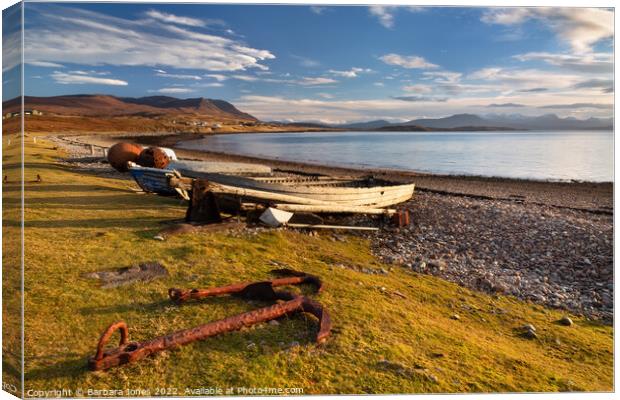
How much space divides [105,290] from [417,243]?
839cm

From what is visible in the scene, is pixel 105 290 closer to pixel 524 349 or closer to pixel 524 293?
pixel 524 349

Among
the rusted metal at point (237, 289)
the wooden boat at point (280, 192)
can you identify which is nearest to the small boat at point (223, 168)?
the wooden boat at point (280, 192)

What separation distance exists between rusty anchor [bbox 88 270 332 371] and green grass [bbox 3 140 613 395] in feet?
0.38

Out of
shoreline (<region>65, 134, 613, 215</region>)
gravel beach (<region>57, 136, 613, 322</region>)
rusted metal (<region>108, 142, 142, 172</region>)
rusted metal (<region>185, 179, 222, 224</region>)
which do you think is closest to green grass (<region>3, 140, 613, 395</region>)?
gravel beach (<region>57, 136, 613, 322</region>)

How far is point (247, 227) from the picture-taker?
10.6 meters

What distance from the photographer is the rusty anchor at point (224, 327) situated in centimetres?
411

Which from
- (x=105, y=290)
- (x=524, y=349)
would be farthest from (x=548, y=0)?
(x=105, y=290)

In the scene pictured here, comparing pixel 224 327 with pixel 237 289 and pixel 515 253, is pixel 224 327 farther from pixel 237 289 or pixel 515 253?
pixel 515 253

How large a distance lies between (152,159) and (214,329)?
1753 centimetres

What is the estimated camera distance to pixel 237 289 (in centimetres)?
597

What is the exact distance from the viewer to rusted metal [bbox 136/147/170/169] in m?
20.6

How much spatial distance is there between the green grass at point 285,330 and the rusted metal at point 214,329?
4.4 inches

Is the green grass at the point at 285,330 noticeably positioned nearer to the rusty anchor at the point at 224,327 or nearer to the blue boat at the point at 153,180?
the rusty anchor at the point at 224,327

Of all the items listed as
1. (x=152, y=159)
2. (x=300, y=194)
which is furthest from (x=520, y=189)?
(x=152, y=159)
